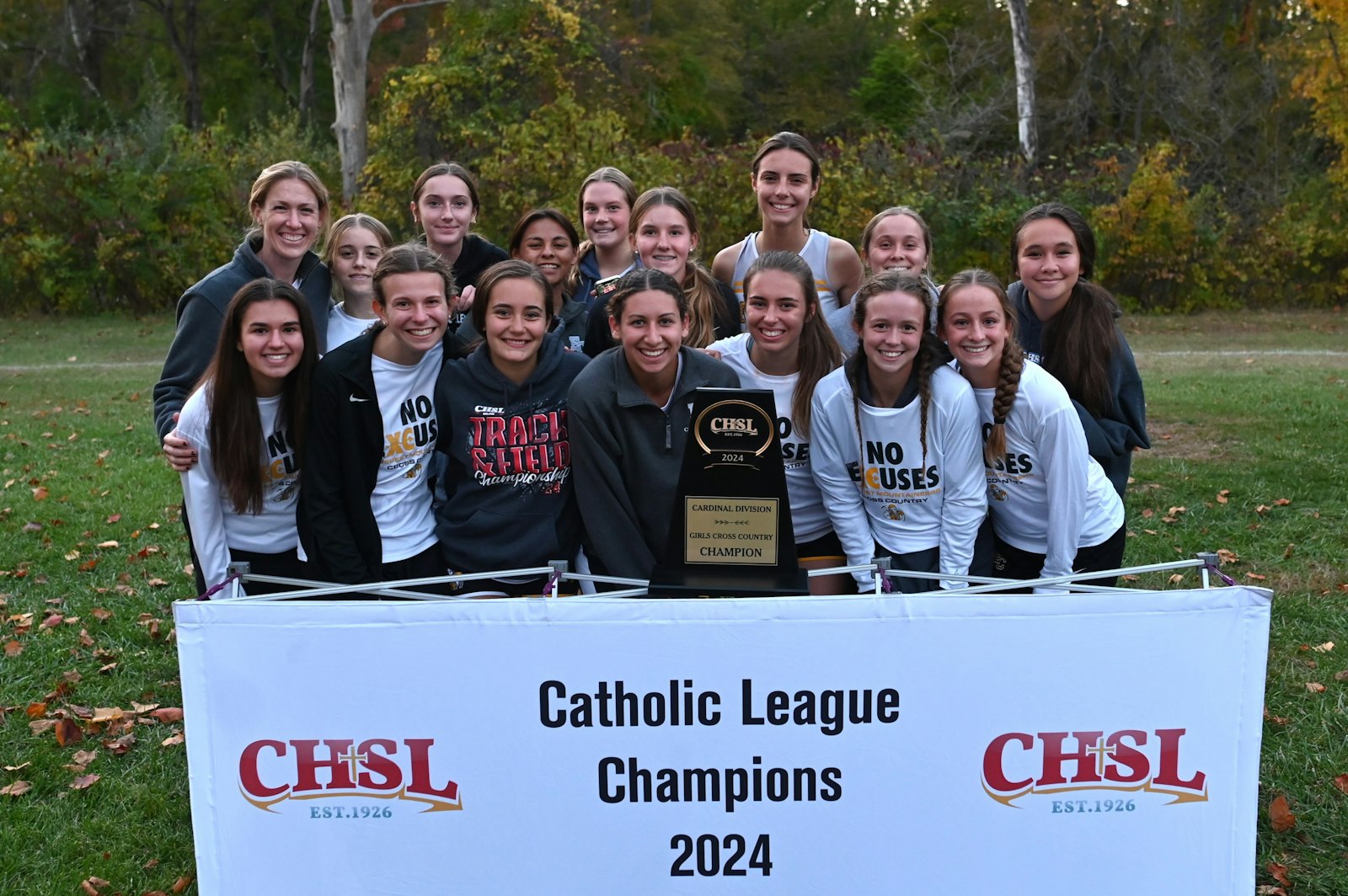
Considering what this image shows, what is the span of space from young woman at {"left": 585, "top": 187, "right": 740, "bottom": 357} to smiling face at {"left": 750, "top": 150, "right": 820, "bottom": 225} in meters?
0.30

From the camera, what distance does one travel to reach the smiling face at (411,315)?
3.93m

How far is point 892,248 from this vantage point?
4684 millimetres

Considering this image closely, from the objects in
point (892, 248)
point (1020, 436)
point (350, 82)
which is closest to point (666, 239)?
point (892, 248)

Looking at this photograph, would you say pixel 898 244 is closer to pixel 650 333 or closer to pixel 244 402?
pixel 650 333

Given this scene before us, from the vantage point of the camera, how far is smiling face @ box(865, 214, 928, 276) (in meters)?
4.67

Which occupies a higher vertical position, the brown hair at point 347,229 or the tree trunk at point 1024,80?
the tree trunk at point 1024,80

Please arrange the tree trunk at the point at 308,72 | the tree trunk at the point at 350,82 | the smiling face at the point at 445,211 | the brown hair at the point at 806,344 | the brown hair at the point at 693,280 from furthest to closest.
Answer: the tree trunk at the point at 308,72, the tree trunk at the point at 350,82, the smiling face at the point at 445,211, the brown hair at the point at 693,280, the brown hair at the point at 806,344

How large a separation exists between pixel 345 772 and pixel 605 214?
2787mm

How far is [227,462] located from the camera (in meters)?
3.84

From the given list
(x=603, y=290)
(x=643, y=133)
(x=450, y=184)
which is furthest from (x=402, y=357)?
(x=643, y=133)

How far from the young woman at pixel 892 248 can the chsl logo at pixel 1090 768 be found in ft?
6.60

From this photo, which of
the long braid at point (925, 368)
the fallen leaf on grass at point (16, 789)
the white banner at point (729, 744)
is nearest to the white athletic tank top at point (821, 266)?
the long braid at point (925, 368)

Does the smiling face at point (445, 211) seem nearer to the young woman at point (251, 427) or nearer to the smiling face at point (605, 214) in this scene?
the smiling face at point (605, 214)

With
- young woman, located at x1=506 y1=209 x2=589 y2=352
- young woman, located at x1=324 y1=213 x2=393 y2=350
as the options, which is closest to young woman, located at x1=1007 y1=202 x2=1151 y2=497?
young woman, located at x1=506 y1=209 x2=589 y2=352
